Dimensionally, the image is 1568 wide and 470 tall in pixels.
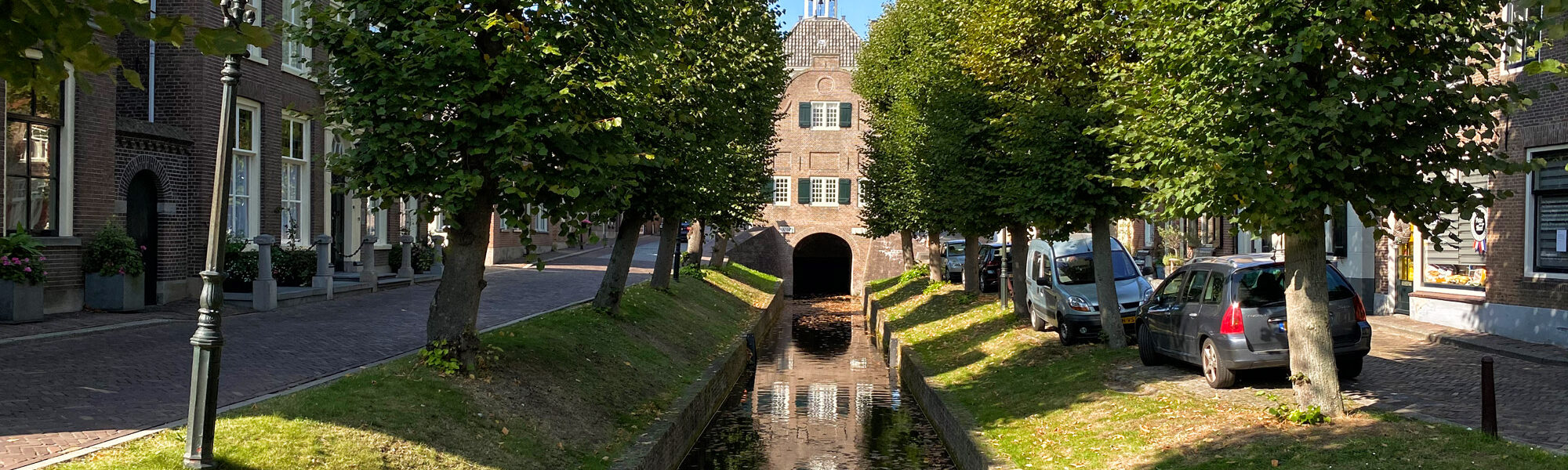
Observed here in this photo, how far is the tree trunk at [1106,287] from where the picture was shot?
14992mm

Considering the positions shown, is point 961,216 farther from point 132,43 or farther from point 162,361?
point 132,43

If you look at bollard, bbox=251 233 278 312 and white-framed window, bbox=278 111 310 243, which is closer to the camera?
bollard, bbox=251 233 278 312

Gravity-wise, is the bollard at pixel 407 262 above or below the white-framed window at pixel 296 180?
below

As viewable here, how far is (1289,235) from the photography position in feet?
30.1

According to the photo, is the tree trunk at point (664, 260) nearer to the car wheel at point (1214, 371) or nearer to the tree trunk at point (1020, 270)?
the tree trunk at point (1020, 270)

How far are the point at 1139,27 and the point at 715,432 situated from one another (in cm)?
762

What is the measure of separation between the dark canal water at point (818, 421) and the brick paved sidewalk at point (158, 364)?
3990mm

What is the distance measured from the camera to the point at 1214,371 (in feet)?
37.1

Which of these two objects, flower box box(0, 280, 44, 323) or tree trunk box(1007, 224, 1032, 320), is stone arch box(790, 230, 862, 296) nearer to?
tree trunk box(1007, 224, 1032, 320)

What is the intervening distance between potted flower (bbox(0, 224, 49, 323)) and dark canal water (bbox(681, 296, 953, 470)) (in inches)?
340

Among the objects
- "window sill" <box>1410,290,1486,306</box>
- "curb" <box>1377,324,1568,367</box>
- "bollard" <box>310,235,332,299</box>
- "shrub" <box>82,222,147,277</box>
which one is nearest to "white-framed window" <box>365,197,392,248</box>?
"bollard" <box>310,235,332,299</box>

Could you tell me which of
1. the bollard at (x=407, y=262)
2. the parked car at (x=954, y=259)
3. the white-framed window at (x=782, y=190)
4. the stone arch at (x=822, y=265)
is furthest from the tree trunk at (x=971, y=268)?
the stone arch at (x=822, y=265)

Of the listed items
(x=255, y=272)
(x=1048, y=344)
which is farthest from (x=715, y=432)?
(x=255, y=272)

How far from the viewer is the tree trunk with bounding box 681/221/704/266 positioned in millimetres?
35906
